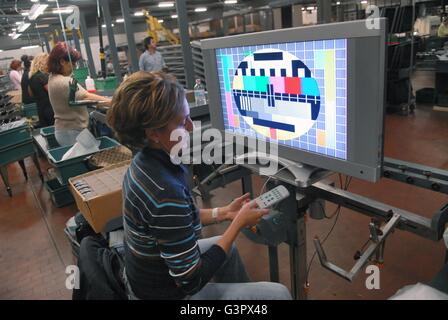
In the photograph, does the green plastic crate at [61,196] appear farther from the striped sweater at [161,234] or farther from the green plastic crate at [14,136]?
the striped sweater at [161,234]

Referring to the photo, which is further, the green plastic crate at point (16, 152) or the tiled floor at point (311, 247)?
the green plastic crate at point (16, 152)

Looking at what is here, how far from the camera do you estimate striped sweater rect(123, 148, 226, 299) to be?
92 centimetres

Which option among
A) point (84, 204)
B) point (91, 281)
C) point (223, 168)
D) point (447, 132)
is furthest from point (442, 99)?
point (91, 281)

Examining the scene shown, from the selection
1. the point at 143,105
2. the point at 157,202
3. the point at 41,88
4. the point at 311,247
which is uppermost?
the point at 143,105

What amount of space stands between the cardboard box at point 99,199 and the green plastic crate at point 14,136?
5.69ft

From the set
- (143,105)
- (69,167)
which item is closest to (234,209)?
(143,105)

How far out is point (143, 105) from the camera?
94cm

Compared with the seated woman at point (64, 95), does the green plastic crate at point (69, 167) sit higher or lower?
lower

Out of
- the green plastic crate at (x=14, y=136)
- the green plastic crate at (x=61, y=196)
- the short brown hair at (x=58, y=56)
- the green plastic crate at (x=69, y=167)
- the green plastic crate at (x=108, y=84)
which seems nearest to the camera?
the short brown hair at (x=58, y=56)

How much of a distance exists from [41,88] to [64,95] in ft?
5.13

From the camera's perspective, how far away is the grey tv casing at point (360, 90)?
3.06 ft

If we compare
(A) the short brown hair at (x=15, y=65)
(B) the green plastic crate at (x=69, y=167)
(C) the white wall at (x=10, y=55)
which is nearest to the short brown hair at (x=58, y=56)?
(B) the green plastic crate at (x=69, y=167)

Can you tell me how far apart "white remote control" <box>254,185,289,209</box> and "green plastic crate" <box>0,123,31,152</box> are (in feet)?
Result: 10.5

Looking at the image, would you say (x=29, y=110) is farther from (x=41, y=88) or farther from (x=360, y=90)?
(x=360, y=90)
